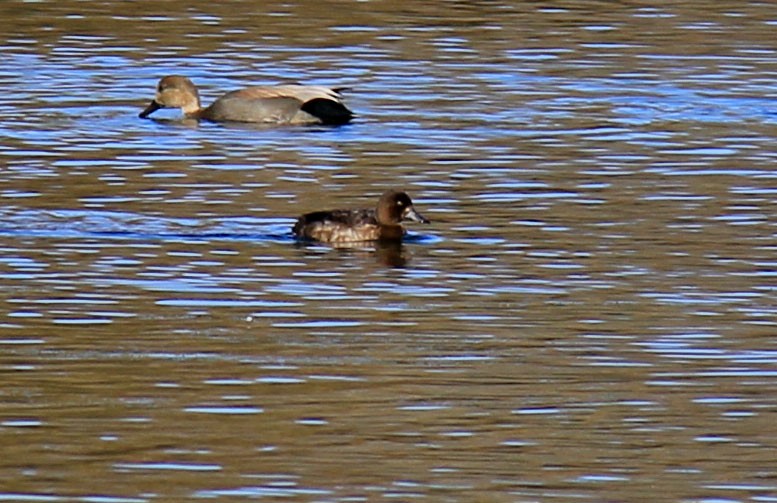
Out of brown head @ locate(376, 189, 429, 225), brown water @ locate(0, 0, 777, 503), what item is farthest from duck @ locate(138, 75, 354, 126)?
brown head @ locate(376, 189, 429, 225)

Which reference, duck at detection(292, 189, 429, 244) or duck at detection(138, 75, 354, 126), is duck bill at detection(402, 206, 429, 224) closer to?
duck at detection(292, 189, 429, 244)

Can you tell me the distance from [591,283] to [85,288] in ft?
8.01

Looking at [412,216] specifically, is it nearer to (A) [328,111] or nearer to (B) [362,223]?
(B) [362,223]

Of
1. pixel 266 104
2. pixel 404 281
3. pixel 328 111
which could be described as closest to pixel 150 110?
pixel 266 104

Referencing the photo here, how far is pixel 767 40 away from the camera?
77.8 feet

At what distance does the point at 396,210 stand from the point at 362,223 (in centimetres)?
20

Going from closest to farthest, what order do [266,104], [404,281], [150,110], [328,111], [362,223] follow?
[404,281], [362,223], [328,111], [266,104], [150,110]

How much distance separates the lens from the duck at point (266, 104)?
18953mm

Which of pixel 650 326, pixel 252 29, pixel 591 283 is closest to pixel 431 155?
pixel 591 283

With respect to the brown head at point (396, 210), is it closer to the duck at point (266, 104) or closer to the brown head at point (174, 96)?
the duck at point (266, 104)

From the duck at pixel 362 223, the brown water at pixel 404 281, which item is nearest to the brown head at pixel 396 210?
the duck at pixel 362 223

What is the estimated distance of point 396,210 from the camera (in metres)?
13.7

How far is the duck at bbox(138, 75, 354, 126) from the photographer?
18953mm

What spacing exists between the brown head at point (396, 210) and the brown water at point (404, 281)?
0.15 m
